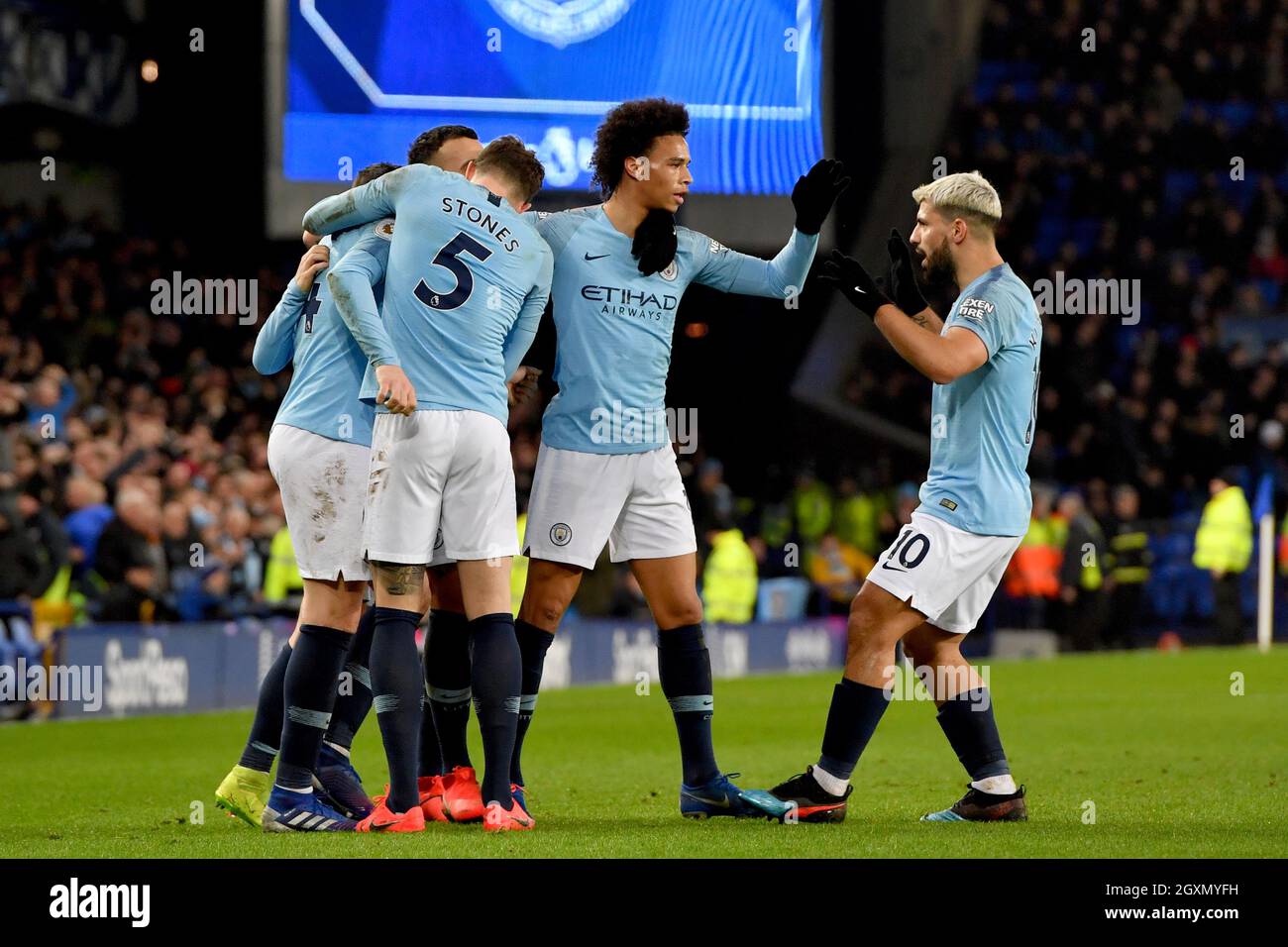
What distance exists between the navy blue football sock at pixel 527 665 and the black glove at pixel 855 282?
4.94ft

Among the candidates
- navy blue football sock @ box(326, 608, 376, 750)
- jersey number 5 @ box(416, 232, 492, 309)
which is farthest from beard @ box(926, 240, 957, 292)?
navy blue football sock @ box(326, 608, 376, 750)

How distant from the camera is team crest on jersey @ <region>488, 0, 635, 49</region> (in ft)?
47.3

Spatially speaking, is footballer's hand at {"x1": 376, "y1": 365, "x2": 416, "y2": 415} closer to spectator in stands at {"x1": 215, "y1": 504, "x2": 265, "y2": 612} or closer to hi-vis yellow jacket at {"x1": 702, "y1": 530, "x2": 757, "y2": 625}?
spectator in stands at {"x1": 215, "y1": 504, "x2": 265, "y2": 612}

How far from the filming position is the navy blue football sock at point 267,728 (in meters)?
5.93

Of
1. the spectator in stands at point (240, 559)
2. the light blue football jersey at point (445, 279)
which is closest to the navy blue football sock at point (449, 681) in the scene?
the light blue football jersey at point (445, 279)

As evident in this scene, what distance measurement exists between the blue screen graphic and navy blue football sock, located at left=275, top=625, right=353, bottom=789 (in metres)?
8.74

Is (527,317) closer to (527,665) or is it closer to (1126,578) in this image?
(527,665)

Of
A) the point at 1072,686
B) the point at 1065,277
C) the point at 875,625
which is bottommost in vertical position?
the point at 1072,686

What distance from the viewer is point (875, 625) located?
588 centimetres

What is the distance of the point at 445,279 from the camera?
5633mm

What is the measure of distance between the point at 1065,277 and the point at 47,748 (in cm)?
1892
